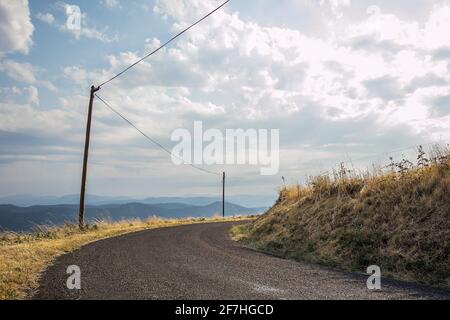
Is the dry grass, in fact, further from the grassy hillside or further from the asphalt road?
the grassy hillside

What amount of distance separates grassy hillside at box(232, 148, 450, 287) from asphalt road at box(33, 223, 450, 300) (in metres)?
1.25

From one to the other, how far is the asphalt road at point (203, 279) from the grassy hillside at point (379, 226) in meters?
1.25

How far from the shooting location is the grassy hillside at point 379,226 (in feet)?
33.3

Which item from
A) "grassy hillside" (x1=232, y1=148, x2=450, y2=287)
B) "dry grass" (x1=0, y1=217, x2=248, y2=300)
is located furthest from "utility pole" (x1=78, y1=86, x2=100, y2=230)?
"grassy hillside" (x1=232, y1=148, x2=450, y2=287)

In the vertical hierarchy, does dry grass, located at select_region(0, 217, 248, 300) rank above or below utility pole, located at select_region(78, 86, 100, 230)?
below

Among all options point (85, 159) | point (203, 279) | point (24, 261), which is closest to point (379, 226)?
point (203, 279)

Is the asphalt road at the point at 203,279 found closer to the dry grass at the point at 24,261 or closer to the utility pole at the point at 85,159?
the dry grass at the point at 24,261

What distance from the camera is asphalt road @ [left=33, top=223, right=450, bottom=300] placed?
753 centimetres

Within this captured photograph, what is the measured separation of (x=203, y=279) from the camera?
879 centimetres

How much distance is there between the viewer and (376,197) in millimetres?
14258

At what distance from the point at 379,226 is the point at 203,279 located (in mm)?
6208

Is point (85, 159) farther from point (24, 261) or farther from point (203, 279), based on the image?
point (203, 279)

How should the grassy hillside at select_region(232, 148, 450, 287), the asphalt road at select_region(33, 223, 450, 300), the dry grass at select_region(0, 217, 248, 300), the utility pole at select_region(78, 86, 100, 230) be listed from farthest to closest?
the utility pole at select_region(78, 86, 100, 230)
the grassy hillside at select_region(232, 148, 450, 287)
the dry grass at select_region(0, 217, 248, 300)
the asphalt road at select_region(33, 223, 450, 300)
